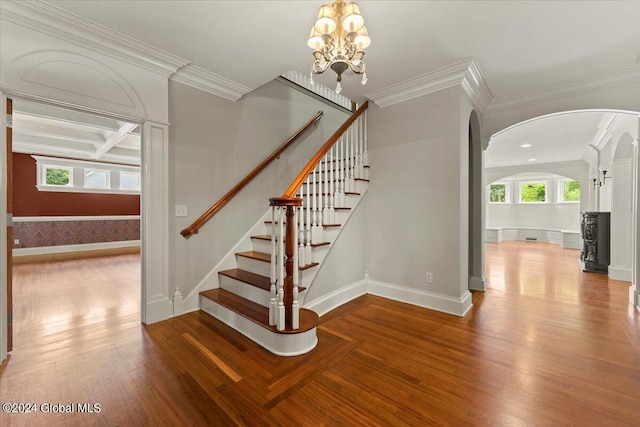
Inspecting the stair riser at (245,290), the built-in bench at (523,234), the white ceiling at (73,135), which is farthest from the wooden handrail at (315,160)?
the built-in bench at (523,234)

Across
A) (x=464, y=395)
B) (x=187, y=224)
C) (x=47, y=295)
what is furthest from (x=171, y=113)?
(x=464, y=395)

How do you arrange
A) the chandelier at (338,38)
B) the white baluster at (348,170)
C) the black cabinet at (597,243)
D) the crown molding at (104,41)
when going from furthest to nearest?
the black cabinet at (597,243)
the white baluster at (348,170)
the crown molding at (104,41)
the chandelier at (338,38)

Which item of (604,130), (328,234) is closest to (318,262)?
(328,234)

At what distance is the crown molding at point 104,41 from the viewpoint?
190 centimetres

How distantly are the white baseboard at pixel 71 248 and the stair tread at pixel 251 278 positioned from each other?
243 inches

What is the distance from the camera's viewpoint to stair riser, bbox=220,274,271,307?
2.55 metres

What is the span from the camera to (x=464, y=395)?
1.60 m

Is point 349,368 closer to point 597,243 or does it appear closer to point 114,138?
point 597,243

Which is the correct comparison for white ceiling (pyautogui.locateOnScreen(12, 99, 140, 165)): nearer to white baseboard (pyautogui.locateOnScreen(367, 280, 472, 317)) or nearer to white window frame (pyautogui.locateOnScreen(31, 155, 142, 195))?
white window frame (pyautogui.locateOnScreen(31, 155, 142, 195))

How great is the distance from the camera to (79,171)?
6.97m

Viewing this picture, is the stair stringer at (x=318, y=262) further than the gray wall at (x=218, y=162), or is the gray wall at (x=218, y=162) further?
the gray wall at (x=218, y=162)

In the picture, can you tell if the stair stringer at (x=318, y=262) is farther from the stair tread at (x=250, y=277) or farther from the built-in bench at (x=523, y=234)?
the built-in bench at (x=523, y=234)

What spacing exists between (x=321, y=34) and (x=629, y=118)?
456 centimetres

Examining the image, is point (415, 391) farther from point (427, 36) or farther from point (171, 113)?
point (171, 113)
